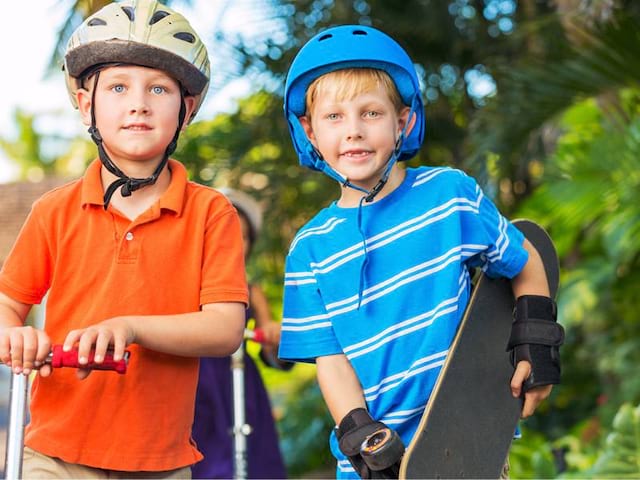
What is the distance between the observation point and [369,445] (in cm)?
270

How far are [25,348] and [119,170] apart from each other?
2.30 ft

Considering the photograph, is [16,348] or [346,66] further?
[346,66]

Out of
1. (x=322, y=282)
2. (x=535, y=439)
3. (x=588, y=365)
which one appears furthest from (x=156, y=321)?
(x=588, y=365)

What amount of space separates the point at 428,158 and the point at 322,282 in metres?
5.81

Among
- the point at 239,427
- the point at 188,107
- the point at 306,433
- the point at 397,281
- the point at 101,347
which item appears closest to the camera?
the point at 101,347

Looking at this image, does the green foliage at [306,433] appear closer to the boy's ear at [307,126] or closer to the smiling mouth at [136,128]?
the boy's ear at [307,126]

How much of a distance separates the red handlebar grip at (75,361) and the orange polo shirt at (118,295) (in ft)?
1.07

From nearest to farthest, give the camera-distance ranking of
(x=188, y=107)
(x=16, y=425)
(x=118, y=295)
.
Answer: (x=16, y=425) < (x=118, y=295) < (x=188, y=107)

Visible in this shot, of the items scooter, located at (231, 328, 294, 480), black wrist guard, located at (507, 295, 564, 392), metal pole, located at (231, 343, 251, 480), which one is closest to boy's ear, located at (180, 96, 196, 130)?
black wrist guard, located at (507, 295, 564, 392)

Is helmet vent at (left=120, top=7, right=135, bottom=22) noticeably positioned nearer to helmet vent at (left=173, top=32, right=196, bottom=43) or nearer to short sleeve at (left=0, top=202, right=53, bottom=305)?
helmet vent at (left=173, top=32, right=196, bottom=43)

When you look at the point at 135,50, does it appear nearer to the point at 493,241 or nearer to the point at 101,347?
the point at 101,347

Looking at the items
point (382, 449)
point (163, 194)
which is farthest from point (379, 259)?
point (163, 194)

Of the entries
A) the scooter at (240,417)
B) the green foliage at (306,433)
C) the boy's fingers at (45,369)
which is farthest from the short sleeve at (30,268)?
the green foliage at (306,433)

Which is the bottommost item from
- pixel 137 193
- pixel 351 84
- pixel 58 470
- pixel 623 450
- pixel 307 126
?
pixel 623 450
